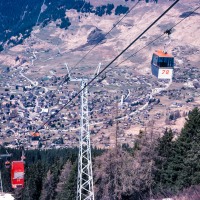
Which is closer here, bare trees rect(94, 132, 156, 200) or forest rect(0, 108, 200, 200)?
forest rect(0, 108, 200, 200)

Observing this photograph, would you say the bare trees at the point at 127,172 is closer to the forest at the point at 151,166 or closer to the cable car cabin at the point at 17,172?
the forest at the point at 151,166

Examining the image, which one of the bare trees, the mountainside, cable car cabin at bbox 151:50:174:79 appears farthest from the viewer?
the mountainside

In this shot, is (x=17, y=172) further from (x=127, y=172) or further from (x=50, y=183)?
(x=50, y=183)

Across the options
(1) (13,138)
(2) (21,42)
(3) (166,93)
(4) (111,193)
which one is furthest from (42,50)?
(4) (111,193)

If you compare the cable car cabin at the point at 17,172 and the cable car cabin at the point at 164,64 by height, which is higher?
the cable car cabin at the point at 164,64

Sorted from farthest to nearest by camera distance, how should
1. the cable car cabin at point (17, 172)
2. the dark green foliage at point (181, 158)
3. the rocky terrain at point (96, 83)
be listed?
the rocky terrain at point (96, 83) < the dark green foliage at point (181, 158) < the cable car cabin at point (17, 172)

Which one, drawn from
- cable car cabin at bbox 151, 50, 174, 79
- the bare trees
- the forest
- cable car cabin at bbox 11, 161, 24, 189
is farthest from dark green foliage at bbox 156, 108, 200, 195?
cable car cabin at bbox 11, 161, 24, 189

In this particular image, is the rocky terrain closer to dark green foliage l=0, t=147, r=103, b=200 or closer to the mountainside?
the mountainside

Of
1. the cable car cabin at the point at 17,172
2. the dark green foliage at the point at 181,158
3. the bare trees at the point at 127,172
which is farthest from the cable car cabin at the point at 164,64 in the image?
the cable car cabin at the point at 17,172

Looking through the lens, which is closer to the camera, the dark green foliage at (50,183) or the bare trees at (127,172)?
the bare trees at (127,172)
